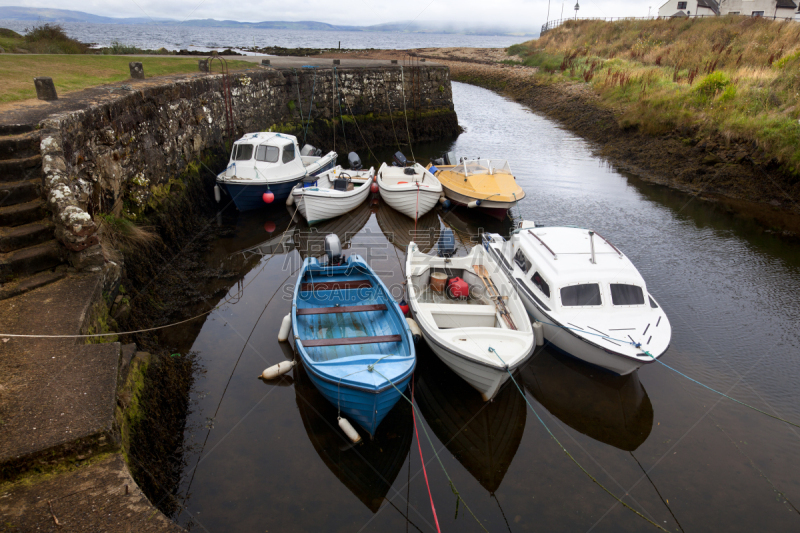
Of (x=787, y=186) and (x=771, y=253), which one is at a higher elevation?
(x=787, y=186)

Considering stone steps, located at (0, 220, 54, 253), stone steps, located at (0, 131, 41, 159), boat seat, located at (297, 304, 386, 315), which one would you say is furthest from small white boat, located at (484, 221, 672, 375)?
A: stone steps, located at (0, 131, 41, 159)

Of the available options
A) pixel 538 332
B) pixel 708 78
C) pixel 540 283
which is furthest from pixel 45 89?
pixel 708 78

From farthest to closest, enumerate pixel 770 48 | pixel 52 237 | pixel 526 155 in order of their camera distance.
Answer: pixel 770 48, pixel 526 155, pixel 52 237

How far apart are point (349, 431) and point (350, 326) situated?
2010mm

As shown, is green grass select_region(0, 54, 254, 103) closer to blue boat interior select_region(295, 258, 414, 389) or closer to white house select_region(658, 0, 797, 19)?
blue boat interior select_region(295, 258, 414, 389)

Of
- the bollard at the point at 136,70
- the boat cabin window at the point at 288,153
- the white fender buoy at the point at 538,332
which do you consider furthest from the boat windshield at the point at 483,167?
the bollard at the point at 136,70

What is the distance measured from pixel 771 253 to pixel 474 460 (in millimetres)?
11008

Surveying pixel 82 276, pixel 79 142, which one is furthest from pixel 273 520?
pixel 79 142

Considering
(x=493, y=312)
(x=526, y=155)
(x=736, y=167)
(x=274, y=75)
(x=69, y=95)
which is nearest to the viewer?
(x=493, y=312)

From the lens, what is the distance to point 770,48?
2341 centimetres

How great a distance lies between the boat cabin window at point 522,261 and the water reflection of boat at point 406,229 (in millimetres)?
3910

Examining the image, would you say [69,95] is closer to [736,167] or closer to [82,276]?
[82,276]

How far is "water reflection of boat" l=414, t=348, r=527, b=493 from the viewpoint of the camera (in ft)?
20.0

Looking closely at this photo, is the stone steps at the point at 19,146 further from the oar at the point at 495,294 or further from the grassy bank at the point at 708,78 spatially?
the grassy bank at the point at 708,78
